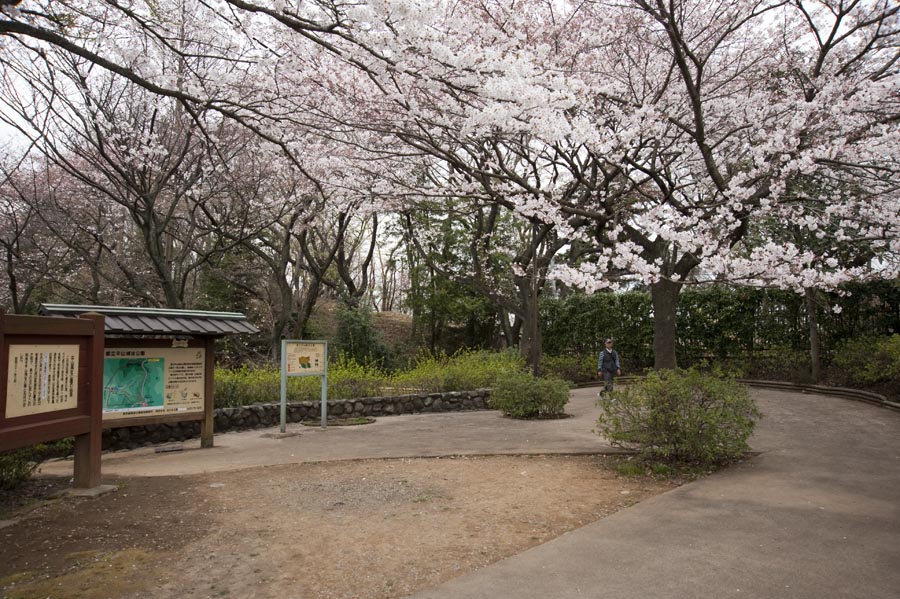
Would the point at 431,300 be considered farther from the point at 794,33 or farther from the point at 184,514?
the point at 184,514

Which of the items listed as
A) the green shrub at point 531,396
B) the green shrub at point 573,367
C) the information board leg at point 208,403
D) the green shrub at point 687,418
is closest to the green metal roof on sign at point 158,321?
the information board leg at point 208,403

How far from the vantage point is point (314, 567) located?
13.5 feet

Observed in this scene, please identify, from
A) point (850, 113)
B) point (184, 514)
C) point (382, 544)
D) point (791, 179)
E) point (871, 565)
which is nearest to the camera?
point (871, 565)

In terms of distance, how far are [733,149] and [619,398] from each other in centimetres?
682

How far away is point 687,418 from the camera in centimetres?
697

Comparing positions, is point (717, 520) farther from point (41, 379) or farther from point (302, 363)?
point (302, 363)

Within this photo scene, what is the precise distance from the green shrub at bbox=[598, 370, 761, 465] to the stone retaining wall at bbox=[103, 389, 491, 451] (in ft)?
21.8

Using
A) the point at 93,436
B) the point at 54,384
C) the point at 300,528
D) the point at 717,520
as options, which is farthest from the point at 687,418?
Answer: the point at 54,384

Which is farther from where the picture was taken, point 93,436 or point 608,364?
point 608,364

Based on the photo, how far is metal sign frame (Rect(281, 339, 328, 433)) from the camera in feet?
34.9

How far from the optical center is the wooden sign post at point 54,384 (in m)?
5.36

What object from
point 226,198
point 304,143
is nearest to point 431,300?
point 226,198

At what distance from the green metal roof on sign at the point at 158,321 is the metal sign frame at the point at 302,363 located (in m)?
1.44

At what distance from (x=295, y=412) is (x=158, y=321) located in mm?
4334
